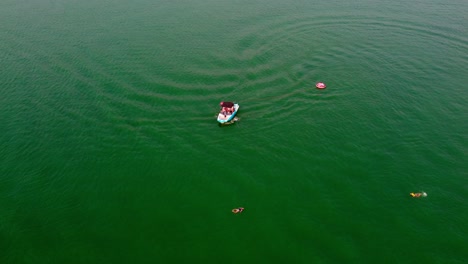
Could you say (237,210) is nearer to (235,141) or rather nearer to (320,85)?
(235,141)

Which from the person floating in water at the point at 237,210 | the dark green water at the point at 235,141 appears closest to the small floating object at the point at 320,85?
the dark green water at the point at 235,141

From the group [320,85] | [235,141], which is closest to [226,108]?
[235,141]

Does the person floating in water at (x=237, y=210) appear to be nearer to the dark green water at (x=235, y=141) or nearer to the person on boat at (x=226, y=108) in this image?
the dark green water at (x=235, y=141)

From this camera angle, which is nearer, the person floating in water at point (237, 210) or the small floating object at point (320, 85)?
the person floating in water at point (237, 210)

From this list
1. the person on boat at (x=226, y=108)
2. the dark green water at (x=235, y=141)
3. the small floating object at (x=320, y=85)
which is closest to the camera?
the dark green water at (x=235, y=141)

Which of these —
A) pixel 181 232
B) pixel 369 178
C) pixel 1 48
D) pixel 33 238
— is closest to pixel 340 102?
pixel 369 178

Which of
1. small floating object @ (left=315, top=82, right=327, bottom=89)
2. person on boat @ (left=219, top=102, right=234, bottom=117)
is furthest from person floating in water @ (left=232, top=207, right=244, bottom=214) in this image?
small floating object @ (left=315, top=82, right=327, bottom=89)

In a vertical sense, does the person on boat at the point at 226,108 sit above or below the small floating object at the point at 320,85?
below

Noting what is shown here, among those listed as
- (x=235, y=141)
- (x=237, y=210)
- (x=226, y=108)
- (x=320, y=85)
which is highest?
(x=320, y=85)

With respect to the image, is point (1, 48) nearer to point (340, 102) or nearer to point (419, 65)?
point (340, 102)
